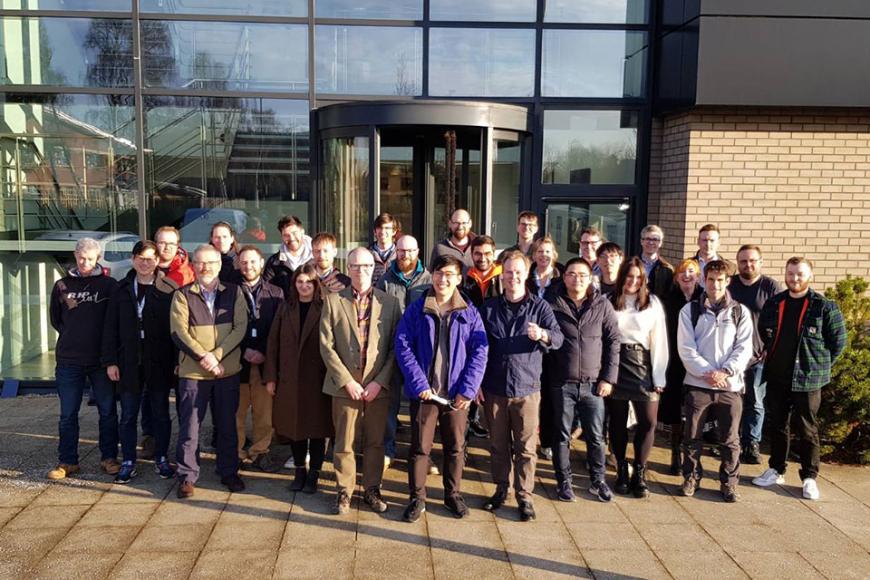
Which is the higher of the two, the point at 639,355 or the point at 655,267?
the point at 655,267

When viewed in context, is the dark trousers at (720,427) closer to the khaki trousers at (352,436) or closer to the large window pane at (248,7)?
the khaki trousers at (352,436)

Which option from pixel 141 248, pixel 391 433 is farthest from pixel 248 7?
pixel 391 433

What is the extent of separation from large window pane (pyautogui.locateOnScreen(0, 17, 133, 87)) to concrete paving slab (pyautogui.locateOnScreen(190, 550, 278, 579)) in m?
5.70

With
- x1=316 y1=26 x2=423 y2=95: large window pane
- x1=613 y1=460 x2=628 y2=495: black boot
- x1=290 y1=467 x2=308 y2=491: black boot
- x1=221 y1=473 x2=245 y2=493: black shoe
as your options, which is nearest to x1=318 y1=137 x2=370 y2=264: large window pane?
x1=316 y1=26 x2=423 y2=95: large window pane

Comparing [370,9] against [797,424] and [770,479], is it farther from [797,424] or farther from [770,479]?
[770,479]

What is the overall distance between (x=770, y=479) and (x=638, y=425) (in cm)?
116

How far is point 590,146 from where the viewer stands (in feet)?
27.2

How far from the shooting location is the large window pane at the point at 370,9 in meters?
8.10

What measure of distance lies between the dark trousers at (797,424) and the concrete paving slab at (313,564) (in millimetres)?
3354

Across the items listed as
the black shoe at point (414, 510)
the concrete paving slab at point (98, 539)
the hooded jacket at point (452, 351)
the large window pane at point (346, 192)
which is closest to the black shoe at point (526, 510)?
the black shoe at point (414, 510)

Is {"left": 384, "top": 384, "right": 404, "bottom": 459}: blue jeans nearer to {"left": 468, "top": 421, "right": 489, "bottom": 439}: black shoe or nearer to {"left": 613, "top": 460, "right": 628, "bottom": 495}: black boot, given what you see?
{"left": 468, "top": 421, "right": 489, "bottom": 439}: black shoe

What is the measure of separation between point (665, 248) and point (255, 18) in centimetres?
519

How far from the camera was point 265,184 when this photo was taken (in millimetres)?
8141

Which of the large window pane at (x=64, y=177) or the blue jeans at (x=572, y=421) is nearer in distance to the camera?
the blue jeans at (x=572, y=421)
